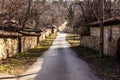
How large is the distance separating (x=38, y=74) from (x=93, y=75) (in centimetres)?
294

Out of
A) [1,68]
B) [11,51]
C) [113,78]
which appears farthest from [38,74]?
[11,51]

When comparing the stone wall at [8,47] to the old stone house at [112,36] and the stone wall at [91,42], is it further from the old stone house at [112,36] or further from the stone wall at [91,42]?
the stone wall at [91,42]

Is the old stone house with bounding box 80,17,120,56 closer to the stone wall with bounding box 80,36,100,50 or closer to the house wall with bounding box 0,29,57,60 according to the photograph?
the stone wall with bounding box 80,36,100,50

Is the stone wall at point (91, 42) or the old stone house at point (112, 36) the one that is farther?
the stone wall at point (91, 42)

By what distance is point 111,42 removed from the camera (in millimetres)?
22594

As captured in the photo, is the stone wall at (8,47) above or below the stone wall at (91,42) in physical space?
above

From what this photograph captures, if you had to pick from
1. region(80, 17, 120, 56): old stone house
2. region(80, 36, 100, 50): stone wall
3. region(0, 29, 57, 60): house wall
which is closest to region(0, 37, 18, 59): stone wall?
region(0, 29, 57, 60): house wall

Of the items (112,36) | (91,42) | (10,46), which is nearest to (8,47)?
(10,46)

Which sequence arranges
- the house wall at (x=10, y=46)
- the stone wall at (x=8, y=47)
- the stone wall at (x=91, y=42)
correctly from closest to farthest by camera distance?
the stone wall at (x=8, y=47) → the house wall at (x=10, y=46) → the stone wall at (x=91, y=42)

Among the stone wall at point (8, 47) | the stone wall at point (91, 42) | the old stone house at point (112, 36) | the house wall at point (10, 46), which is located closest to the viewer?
the stone wall at point (8, 47)

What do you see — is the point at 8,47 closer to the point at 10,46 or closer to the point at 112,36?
the point at 10,46

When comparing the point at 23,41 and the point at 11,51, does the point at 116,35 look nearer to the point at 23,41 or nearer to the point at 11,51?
the point at 11,51

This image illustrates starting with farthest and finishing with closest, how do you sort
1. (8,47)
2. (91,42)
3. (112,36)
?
1. (91,42)
2. (112,36)
3. (8,47)

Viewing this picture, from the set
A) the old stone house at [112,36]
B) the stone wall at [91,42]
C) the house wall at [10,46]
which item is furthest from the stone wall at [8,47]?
the stone wall at [91,42]
